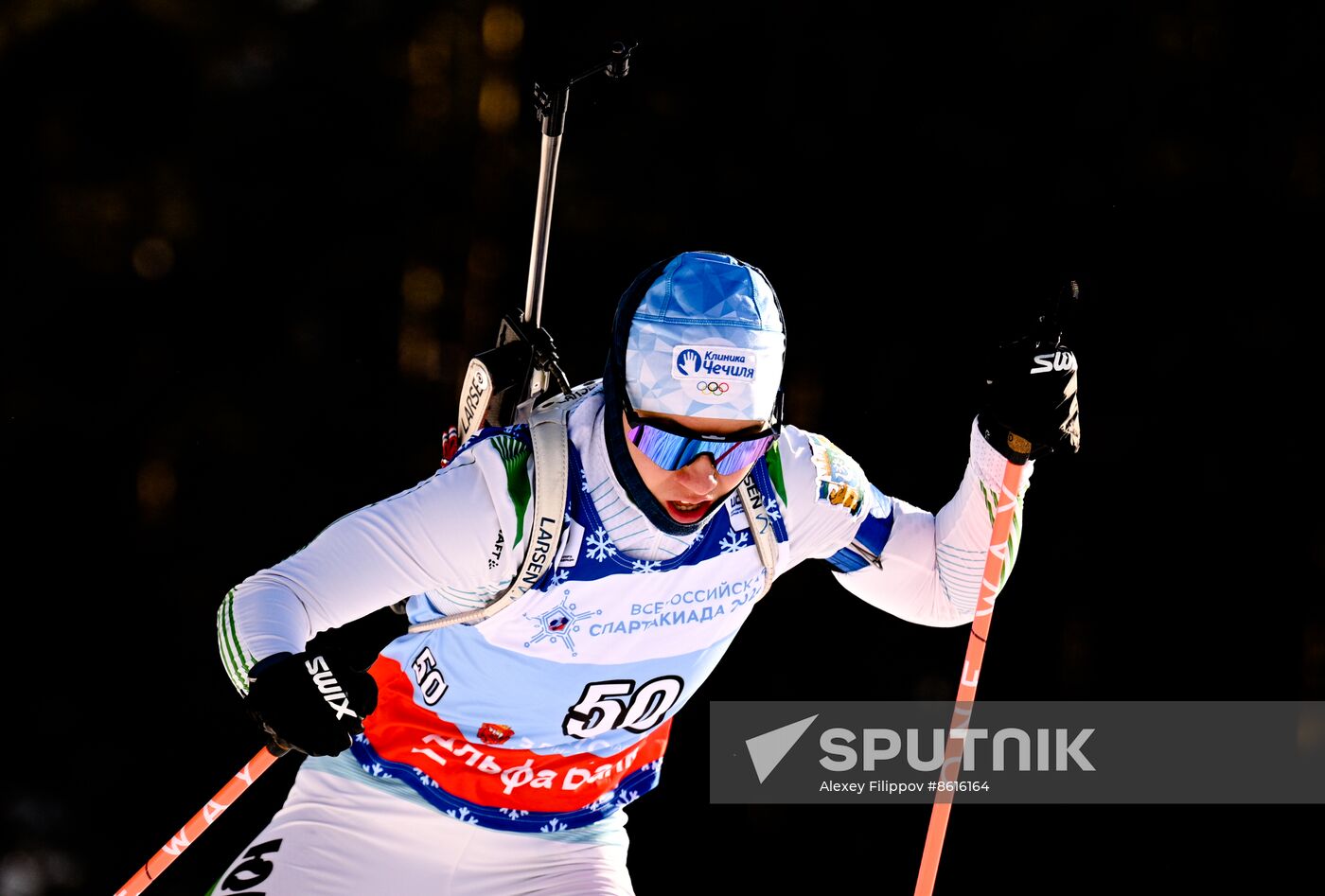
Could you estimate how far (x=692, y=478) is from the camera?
188 centimetres

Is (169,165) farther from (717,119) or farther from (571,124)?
(717,119)

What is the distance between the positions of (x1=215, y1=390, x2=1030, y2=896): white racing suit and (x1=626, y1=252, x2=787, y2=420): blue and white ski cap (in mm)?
125

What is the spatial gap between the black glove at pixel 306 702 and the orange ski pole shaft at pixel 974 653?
96 cm

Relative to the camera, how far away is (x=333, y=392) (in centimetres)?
334

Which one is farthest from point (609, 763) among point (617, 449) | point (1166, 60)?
point (1166, 60)

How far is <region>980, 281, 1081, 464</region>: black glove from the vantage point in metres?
1.99

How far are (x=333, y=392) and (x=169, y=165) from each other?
614 mm

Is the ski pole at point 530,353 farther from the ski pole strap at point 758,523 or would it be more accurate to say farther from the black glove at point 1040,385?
the black glove at point 1040,385

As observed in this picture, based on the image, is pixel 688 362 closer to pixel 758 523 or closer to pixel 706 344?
pixel 706 344

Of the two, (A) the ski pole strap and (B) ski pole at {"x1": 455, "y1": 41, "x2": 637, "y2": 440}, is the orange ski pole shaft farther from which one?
(B) ski pole at {"x1": 455, "y1": 41, "x2": 637, "y2": 440}

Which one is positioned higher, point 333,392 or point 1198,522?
Result: point 333,392

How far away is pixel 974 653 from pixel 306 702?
42.2 inches

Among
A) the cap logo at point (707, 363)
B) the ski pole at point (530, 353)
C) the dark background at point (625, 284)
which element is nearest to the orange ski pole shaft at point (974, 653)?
the cap logo at point (707, 363)

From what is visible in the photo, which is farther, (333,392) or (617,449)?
(333,392)
